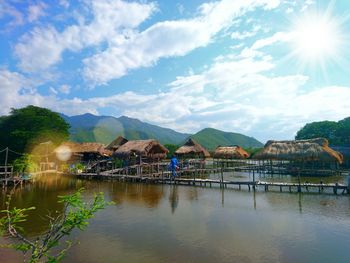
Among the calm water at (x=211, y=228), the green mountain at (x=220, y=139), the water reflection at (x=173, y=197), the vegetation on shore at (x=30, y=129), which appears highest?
the green mountain at (x=220, y=139)

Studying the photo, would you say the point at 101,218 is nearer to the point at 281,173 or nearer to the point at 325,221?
the point at 325,221

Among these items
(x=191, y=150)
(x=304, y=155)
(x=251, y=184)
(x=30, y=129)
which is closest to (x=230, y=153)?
(x=191, y=150)

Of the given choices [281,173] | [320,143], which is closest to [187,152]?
[281,173]

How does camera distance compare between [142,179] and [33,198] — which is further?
[142,179]

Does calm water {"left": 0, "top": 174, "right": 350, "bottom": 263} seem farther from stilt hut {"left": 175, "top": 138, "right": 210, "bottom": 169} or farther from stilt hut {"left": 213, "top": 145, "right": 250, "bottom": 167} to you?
stilt hut {"left": 213, "top": 145, "right": 250, "bottom": 167}

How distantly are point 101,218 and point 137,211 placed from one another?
2283 mm

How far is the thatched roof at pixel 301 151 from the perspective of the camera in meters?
31.0

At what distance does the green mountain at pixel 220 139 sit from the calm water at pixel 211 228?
9600cm

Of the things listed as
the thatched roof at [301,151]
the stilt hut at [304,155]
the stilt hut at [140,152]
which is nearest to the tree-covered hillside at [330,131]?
the stilt hut at [304,155]

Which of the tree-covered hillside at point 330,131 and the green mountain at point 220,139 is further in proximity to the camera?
the green mountain at point 220,139

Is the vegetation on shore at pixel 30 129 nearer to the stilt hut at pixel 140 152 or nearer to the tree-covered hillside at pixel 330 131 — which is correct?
the stilt hut at pixel 140 152

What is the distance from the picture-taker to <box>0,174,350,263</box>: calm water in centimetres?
1026

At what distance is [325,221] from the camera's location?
547 inches

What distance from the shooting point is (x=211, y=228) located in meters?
13.1
